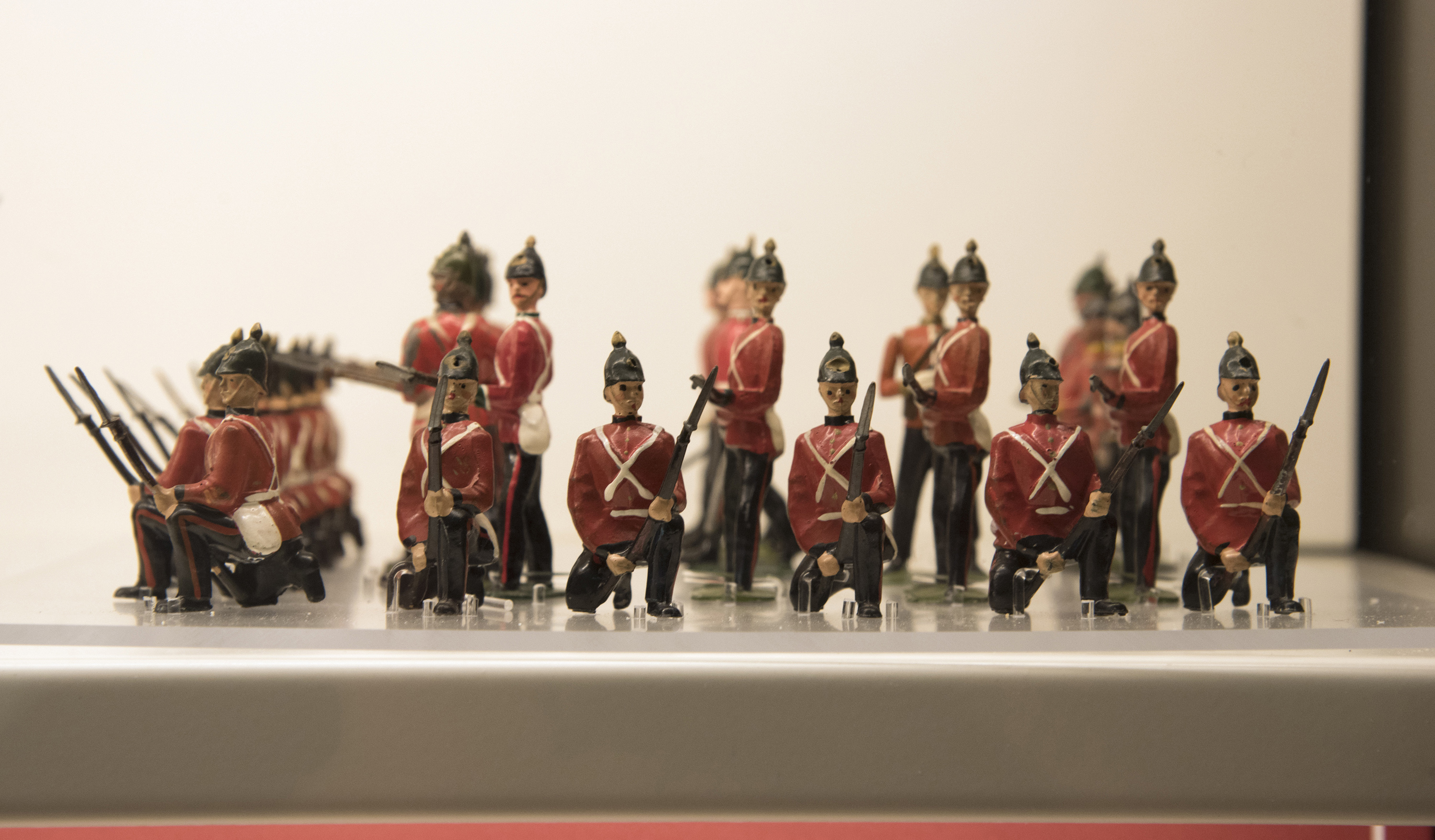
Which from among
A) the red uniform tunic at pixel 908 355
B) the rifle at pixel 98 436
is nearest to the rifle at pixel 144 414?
the rifle at pixel 98 436

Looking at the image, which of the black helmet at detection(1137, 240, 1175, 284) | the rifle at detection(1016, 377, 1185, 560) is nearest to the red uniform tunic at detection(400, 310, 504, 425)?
the rifle at detection(1016, 377, 1185, 560)

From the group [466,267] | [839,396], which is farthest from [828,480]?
[466,267]

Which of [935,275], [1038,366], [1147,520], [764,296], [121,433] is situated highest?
[935,275]

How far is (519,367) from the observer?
3270mm

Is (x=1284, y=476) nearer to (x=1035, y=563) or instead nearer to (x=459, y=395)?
(x=1035, y=563)

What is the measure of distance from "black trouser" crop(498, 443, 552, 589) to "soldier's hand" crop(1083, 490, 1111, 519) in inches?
59.5

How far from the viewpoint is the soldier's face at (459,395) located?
2.89m

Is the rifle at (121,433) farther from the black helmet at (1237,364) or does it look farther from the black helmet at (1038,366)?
the black helmet at (1237,364)

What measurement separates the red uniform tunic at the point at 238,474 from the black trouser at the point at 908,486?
74.5 inches

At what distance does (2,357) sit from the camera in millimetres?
4977

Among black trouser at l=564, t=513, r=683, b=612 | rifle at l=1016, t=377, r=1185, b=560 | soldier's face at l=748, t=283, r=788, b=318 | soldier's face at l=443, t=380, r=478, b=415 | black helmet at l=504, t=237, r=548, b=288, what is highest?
black helmet at l=504, t=237, r=548, b=288

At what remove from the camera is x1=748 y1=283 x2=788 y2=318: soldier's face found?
3.29m

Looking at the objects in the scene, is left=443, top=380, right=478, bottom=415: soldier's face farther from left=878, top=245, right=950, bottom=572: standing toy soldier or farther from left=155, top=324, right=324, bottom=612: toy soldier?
left=878, top=245, right=950, bottom=572: standing toy soldier

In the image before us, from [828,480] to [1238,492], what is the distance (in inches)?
41.3
